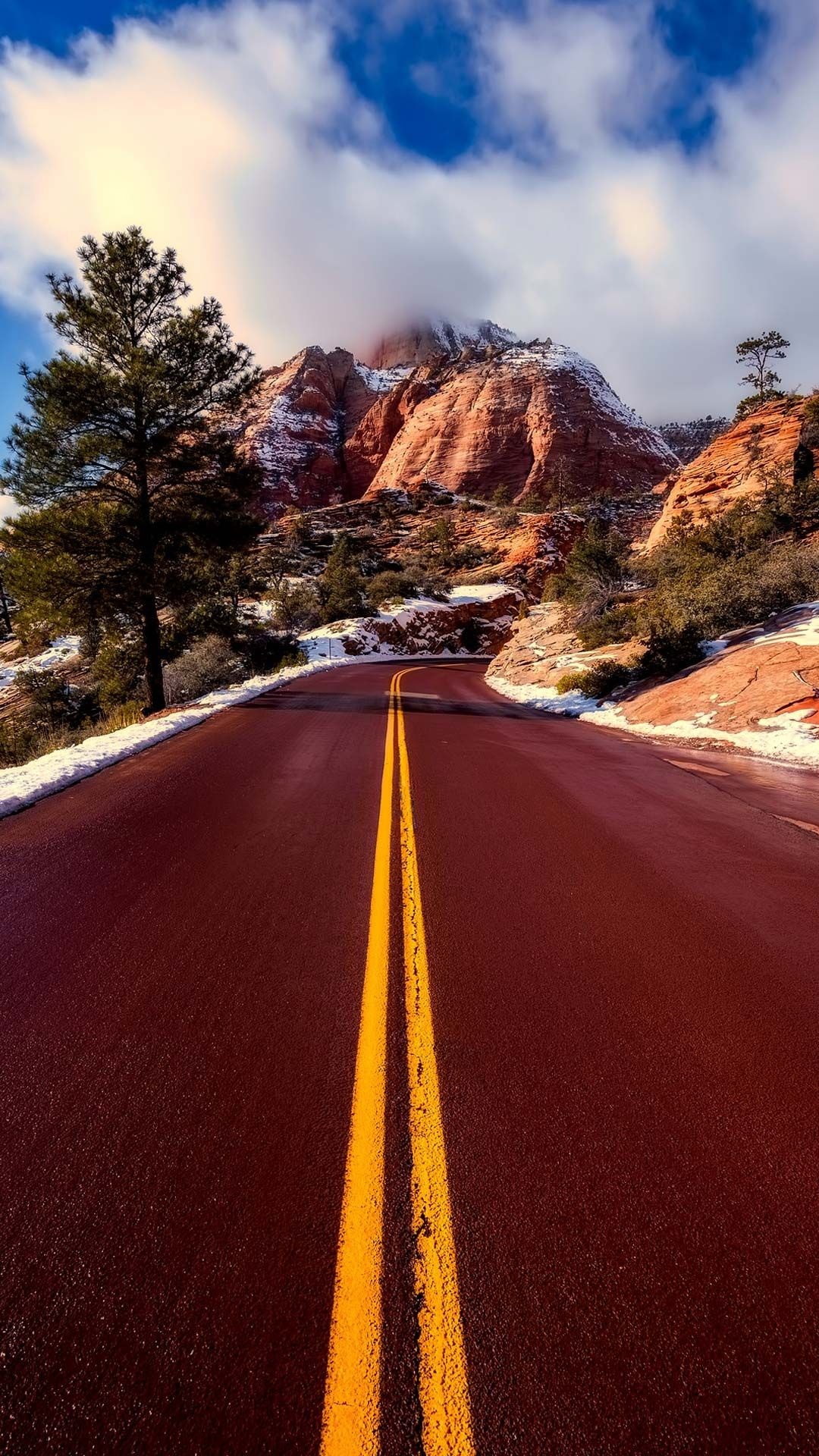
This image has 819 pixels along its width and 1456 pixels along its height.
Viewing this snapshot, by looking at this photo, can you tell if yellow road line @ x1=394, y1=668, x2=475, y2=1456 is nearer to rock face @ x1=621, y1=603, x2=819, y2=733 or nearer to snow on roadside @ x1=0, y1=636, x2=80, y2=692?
rock face @ x1=621, y1=603, x2=819, y2=733

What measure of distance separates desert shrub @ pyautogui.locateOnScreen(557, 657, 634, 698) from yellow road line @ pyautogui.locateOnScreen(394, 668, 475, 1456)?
11.7 meters

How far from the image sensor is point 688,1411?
1.35m

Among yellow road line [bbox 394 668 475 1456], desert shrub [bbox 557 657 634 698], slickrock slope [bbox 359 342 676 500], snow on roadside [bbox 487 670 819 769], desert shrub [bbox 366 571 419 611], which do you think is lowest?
yellow road line [bbox 394 668 475 1456]

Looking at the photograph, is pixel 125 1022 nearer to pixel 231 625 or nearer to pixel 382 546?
pixel 231 625

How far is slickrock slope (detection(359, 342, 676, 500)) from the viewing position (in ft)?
259

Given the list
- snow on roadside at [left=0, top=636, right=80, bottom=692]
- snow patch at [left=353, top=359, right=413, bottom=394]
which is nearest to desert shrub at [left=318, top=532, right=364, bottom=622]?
snow on roadside at [left=0, top=636, right=80, bottom=692]

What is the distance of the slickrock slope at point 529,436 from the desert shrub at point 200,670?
212ft

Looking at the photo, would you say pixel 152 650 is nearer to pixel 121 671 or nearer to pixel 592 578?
pixel 121 671

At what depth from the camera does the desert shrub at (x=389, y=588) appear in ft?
125

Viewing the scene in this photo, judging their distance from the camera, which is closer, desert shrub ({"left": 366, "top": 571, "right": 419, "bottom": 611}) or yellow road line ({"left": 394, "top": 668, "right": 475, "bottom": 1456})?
yellow road line ({"left": 394, "top": 668, "right": 475, "bottom": 1456})

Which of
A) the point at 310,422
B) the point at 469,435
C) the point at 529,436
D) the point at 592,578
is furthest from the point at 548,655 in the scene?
the point at 310,422

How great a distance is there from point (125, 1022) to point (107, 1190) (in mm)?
911

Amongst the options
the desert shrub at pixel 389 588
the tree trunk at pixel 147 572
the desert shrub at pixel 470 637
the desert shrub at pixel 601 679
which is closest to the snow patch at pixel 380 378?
the desert shrub at pixel 389 588

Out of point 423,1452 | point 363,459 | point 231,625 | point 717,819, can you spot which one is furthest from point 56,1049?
point 363,459
